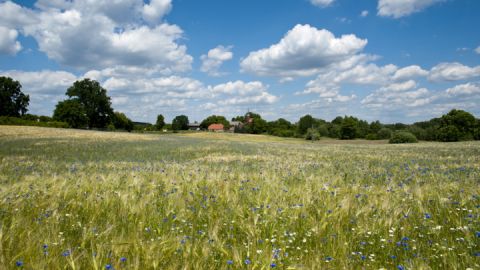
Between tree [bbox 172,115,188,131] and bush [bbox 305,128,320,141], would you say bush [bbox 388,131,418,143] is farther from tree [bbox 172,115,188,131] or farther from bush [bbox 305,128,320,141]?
tree [bbox 172,115,188,131]

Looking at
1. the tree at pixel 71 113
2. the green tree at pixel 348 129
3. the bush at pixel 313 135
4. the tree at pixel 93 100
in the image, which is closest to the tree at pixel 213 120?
the green tree at pixel 348 129

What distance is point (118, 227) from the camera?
3.19 m

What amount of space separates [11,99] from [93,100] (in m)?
21.9

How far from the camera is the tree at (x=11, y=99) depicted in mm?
75750

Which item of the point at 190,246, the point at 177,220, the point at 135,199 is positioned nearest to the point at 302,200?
the point at 177,220

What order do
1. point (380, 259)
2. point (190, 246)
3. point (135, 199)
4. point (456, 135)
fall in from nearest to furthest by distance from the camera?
point (190, 246) → point (380, 259) → point (135, 199) → point (456, 135)

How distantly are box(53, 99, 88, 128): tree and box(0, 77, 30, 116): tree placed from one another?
393 inches

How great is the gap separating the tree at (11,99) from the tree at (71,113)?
9994mm

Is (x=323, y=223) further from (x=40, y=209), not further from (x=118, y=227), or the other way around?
(x=40, y=209)

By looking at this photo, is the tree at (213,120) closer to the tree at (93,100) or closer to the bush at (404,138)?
the tree at (93,100)

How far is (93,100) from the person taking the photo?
8388 centimetres

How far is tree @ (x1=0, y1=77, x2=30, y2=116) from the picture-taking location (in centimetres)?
7575

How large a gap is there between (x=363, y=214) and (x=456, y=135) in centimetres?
9969

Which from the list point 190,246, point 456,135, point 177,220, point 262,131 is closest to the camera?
point 190,246
